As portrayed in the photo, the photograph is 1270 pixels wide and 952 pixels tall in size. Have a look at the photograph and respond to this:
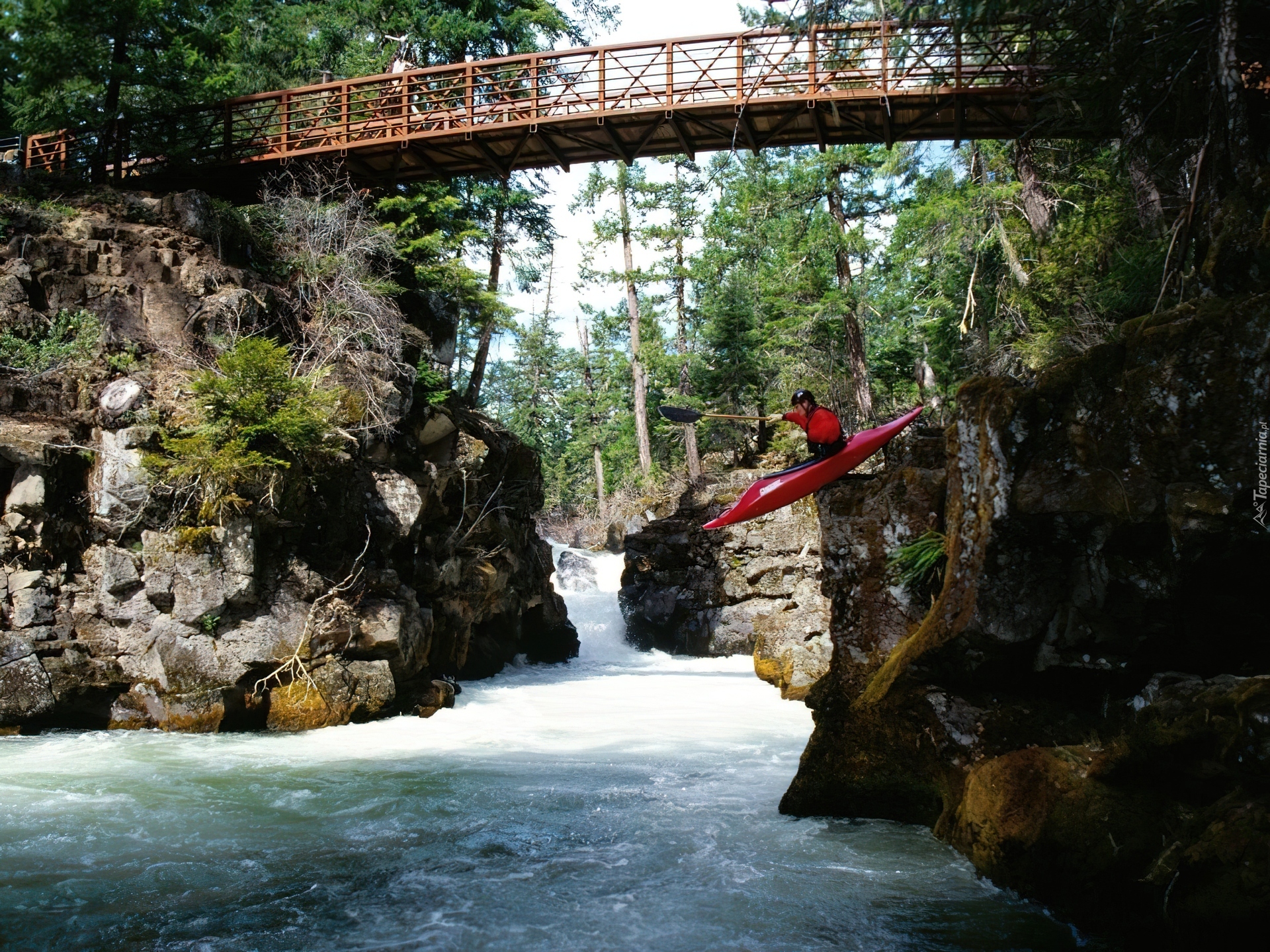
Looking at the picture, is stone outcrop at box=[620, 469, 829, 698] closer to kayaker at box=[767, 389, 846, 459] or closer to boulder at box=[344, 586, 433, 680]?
boulder at box=[344, 586, 433, 680]

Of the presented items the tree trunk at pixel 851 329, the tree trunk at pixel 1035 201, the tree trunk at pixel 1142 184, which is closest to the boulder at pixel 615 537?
the tree trunk at pixel 851 329

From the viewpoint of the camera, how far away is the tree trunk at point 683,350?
2477cm

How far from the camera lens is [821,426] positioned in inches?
273

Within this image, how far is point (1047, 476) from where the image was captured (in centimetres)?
509

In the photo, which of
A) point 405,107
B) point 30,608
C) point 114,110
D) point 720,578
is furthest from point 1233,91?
point 114,110

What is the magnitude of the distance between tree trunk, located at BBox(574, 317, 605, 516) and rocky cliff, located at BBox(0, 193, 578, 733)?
73.6 feet

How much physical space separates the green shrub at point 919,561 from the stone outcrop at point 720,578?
8452 mm

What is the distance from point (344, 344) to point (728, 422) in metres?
16.1

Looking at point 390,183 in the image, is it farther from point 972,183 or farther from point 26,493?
point 972,183

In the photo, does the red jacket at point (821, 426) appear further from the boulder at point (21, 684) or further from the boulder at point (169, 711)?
the boulder at point (21, 684)

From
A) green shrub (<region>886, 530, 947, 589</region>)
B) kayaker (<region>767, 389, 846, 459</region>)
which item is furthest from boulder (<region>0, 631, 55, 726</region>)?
green shrub (<region>886, 530, 947, 589</region>)

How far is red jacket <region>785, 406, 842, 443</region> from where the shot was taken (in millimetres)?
6848

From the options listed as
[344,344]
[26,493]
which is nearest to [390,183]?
[344,344]

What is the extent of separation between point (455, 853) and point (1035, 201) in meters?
12.1
